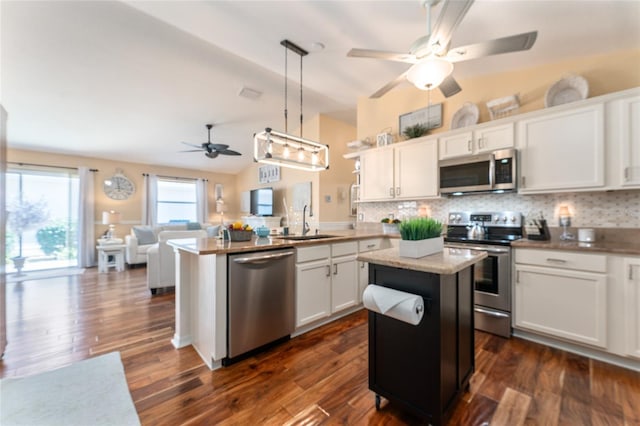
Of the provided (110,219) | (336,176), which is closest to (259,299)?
(336,176)

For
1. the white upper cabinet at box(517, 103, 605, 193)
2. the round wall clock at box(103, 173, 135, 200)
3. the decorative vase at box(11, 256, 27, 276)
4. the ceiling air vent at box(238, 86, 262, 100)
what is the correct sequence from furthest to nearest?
→ the round wall clock at box(103, 173, 135, 200)
the decorative vase at box(11, 256, 27, 276)
the ceiling air vent at box(238, 86, 262, 100)
the white upper cabinet at box(517, 103, 605, 193)

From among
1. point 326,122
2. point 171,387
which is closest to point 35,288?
point 171,387

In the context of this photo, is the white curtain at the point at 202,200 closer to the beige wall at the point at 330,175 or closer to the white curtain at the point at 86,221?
the white curtain at the point at 86,221

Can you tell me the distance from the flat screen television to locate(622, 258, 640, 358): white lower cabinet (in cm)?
578

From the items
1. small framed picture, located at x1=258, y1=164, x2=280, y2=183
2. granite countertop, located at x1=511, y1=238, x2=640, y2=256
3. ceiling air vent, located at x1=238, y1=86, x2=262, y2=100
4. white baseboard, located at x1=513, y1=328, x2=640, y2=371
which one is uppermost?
ceiling air vent, located at x1=238, y1=86, x2=262, y2=100

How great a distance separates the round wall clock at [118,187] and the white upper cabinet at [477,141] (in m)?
7.28

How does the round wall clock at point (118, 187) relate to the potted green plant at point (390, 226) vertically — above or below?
above

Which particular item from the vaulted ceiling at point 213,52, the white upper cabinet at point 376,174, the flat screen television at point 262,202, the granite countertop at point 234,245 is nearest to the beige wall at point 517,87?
the vaulted ceiling at point 213,52

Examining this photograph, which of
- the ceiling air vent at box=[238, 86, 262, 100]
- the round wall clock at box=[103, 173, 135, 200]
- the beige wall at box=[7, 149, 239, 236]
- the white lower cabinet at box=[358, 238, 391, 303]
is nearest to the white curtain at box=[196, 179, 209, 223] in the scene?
the beige wall at box=[7, 149, 239, 236]

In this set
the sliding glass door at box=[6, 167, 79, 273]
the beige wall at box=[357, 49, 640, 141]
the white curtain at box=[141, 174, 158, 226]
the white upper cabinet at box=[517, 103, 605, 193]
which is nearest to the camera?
the white upper cabinet at box=[517, 103, 605, 193]

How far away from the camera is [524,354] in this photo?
212cm

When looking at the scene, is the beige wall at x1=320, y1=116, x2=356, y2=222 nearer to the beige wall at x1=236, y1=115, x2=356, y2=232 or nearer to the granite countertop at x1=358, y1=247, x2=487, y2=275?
the beige wall at x1=236, y1=115, x2=356, y2=232

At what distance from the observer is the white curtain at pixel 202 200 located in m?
7.68

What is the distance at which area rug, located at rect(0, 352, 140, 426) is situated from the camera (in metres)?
1.44
